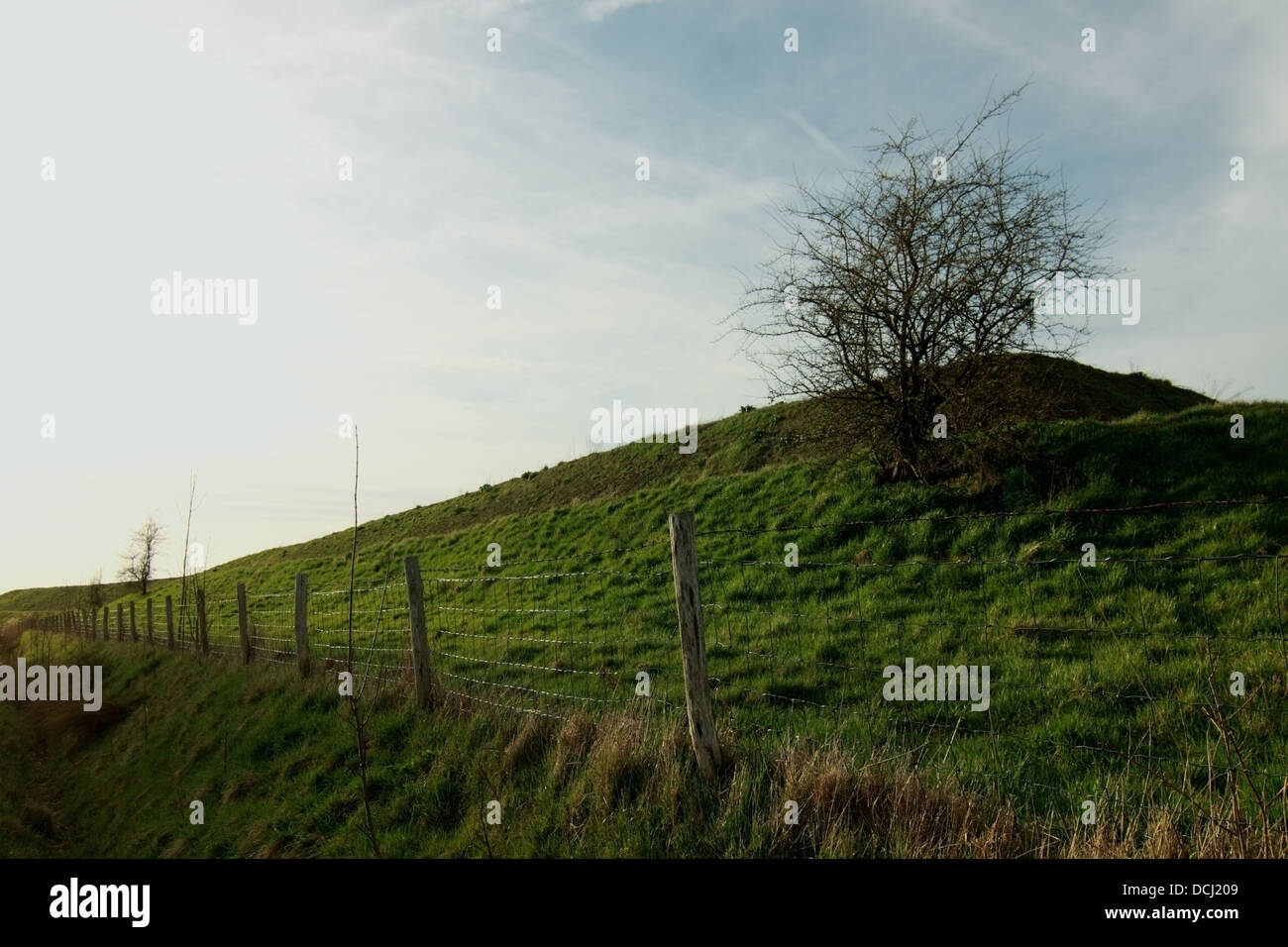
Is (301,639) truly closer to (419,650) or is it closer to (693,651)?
(419,650)

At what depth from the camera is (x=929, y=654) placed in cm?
936

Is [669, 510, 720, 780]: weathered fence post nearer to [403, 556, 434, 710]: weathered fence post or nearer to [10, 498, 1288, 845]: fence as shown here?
[10, 498, 1288, 845]: fence

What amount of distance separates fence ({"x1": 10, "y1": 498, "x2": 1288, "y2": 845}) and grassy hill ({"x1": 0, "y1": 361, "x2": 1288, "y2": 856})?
56 millimetres

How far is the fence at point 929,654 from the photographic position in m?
5.84

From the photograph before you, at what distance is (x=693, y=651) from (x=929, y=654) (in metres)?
4.91

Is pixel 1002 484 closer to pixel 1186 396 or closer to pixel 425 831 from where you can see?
pixel 425 831

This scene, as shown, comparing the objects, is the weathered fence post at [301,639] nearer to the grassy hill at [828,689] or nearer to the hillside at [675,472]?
the grassy hill at [828,689]

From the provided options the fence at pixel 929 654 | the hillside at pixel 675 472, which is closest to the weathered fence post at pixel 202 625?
the fence at pixel 929 654

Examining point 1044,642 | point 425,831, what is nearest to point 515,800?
Answer: point 425,831

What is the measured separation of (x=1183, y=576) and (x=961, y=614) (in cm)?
275

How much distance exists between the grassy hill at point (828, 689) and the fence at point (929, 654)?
0.06 metres

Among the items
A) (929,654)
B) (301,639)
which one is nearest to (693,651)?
(929,654)

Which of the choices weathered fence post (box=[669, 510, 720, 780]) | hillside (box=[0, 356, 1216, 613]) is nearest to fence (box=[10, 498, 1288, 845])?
weathered fence post (box=[669, 510, 720, 780])
